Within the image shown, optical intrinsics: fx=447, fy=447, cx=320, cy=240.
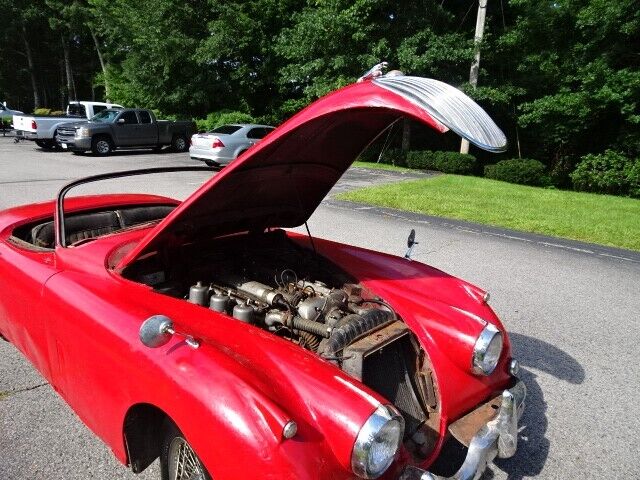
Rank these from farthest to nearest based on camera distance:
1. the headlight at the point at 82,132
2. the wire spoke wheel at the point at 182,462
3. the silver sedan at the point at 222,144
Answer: the headlight at the point at 82,132, the silver sedan at the point at 222,144, the wire spoke wheel at the point at 182,462

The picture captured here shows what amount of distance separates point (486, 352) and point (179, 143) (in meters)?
19.8

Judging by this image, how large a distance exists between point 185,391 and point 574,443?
7.66ft

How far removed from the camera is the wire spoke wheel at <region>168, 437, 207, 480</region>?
179 centimetres

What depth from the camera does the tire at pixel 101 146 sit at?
16703mm

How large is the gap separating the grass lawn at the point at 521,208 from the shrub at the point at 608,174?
3.50 m

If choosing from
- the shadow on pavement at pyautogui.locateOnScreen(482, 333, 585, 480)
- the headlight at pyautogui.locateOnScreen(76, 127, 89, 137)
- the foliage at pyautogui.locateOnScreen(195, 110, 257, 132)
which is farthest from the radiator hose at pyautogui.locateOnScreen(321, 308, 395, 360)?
the foliage at pyautogui.locateOnScreen(195, 110, 257, 132)

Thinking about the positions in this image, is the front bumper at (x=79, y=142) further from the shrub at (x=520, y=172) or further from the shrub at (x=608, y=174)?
the shrub at (x=608, y=174)

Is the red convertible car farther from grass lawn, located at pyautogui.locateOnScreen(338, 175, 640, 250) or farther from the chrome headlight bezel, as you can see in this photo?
grass lawn, located at pyautogui.locateOnScreen(338, 175, 640, 250)

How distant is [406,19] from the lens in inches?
711

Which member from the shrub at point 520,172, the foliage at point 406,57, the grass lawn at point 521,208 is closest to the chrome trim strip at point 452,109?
the grass lawn at point 521,208

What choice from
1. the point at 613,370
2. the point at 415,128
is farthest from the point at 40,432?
the point at 415,128

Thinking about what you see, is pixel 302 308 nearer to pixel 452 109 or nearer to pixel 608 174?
pixel 452 109

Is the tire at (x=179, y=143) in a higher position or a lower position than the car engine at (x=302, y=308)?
higher

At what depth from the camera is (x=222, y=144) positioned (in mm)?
14312
